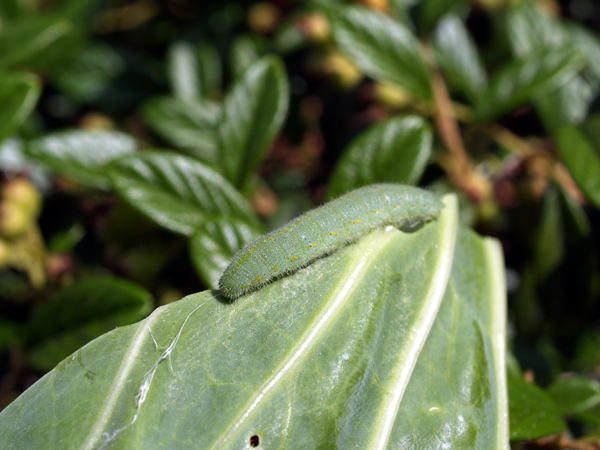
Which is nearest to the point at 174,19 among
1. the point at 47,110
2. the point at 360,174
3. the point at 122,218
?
the point at 47,110

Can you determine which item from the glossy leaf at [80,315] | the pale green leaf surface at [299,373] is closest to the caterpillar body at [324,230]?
the pale green leaf surface at [299,373]

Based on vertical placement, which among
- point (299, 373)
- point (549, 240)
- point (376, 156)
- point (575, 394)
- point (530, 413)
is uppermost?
point (376, 156)

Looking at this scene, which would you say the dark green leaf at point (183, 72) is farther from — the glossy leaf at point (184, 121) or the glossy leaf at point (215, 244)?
the glossy leaf at point (215, 244)

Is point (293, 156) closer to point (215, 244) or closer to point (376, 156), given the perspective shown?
point (376, 156)

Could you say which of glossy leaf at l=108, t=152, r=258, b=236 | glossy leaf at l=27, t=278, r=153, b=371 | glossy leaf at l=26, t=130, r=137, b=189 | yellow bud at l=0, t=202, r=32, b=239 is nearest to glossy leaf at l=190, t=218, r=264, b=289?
glossy leaf at l=108, t=152, r=258, b=236

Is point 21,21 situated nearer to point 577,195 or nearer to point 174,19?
point 174,19

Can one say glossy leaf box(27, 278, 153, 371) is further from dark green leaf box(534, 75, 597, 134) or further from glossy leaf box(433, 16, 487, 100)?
dark green leaf box(534, 75, 597, 134)

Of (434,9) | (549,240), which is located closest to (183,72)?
(434,9)

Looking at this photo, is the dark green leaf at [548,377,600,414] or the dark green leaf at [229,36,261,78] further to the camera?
the dark green leaf at [229,36,261,78]
